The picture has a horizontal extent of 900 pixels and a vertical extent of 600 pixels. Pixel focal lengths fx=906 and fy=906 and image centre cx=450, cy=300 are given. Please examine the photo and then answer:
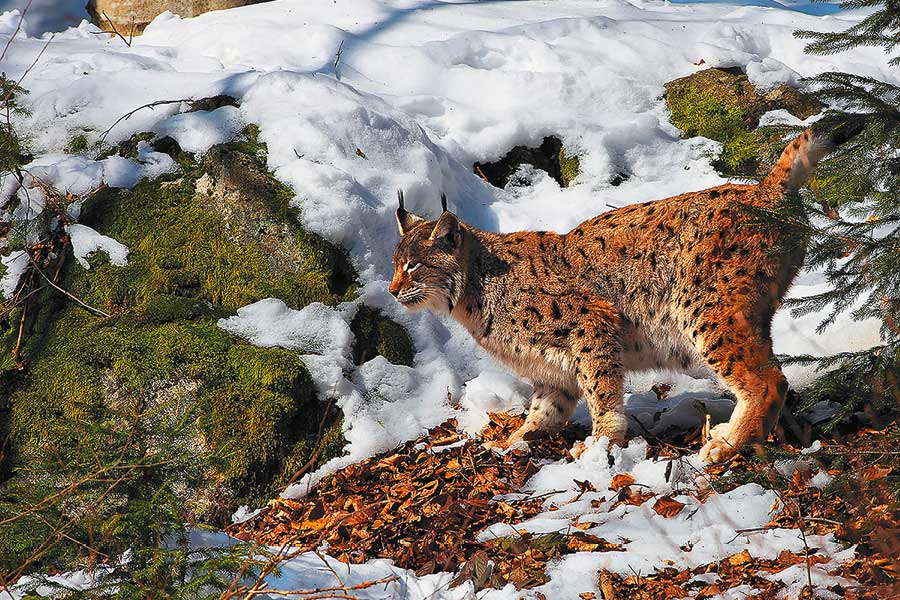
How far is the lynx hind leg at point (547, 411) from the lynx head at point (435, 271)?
2.61ft

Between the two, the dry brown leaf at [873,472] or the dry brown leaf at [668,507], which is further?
the dry brown leaf at [668,507]

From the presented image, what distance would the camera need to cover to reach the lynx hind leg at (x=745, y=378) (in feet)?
15.8

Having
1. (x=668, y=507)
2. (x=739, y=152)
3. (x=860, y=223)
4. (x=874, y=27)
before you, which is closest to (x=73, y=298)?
(x=668, y=507)

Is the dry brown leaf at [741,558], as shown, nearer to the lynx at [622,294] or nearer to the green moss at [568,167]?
the lynx at [622,294]

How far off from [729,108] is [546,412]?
13.1 ft

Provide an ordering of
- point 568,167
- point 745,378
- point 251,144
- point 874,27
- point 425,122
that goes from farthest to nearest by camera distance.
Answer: point 425,122
point 568,167
point 251,144
point 745,378
point 874,27

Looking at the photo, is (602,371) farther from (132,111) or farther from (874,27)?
(132,111)

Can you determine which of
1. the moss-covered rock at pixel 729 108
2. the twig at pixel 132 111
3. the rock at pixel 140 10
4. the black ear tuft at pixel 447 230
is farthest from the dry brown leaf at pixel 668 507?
the rock at pixel 140 10

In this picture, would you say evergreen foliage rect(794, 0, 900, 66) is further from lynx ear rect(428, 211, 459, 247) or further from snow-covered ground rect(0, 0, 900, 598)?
lynx ear rect(428, 211, 459, 247)

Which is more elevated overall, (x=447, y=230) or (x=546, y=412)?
(x=447, y=230)

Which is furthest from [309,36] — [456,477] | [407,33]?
[456,477]

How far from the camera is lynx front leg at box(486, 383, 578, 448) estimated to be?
5492 mm

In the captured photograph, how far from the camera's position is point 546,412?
555 cm

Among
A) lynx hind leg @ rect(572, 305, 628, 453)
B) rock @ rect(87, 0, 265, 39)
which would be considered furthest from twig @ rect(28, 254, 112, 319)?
rock @ rect(87, 0, 265, 39)
